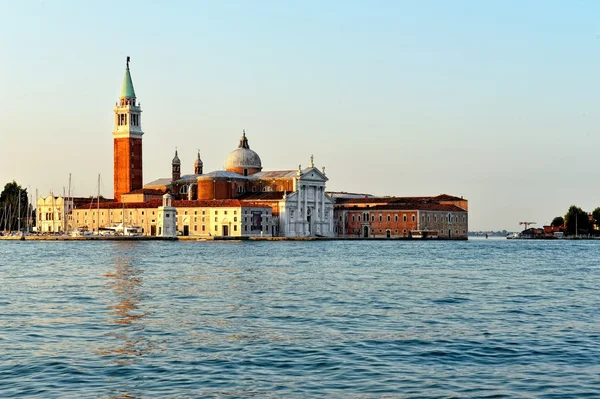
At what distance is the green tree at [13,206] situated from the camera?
306 ft

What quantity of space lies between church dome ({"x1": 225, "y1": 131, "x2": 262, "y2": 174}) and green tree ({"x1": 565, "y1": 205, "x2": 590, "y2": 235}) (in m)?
33.0

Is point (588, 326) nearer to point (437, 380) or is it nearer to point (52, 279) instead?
point (437, 380)

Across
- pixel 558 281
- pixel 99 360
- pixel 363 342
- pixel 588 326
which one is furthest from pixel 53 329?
pixel 558 281

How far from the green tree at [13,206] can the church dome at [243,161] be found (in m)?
19.9

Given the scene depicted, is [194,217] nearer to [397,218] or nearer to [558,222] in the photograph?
[397,218]

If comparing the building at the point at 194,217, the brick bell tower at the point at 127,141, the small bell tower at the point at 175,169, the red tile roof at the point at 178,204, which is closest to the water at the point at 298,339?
the building at the point at 194,217

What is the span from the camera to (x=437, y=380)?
11.1m

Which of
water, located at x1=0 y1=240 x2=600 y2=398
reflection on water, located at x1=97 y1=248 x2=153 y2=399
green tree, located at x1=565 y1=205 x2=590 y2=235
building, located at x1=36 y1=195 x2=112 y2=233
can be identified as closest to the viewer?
water, located at x1=0 y1=240 x2=600 y2=398

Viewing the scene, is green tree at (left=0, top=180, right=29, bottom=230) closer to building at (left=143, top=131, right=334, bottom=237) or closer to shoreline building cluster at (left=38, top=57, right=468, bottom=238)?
shoreline building cluster at (left=38, top=57, right=468, bottom=238)

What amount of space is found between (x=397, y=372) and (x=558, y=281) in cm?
1662

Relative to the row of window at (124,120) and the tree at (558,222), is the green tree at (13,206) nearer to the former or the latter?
the row of window at (124,120)

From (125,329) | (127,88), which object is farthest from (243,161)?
(125,329)

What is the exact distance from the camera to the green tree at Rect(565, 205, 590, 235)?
10150 centimetres

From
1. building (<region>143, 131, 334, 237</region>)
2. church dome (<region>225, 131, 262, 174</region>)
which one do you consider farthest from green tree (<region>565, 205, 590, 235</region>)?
church dome (<region>225, 131, 262, 174</region>)
